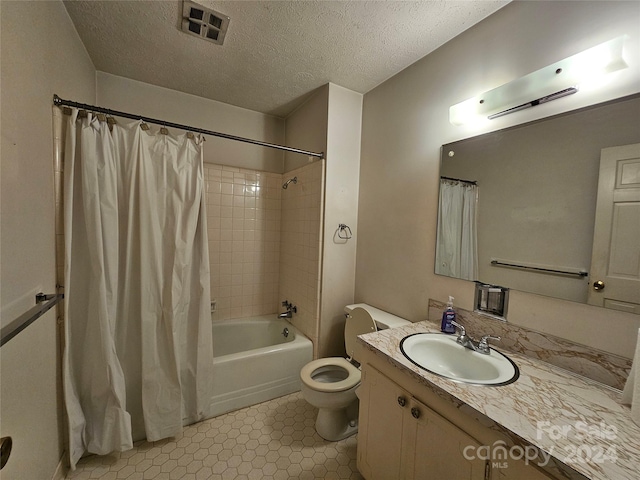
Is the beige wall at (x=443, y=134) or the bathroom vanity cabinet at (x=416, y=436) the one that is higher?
the beige wall at (x=443, y=134)

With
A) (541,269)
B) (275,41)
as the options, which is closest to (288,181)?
(275,41)

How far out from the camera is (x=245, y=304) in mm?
2576

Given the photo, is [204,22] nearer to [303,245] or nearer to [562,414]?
[303,245]

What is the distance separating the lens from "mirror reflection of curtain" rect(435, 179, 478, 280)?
1.36 m

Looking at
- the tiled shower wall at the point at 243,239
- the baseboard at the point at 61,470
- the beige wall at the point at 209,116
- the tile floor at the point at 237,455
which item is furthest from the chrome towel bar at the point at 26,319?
the beige wall at the point at 209,116

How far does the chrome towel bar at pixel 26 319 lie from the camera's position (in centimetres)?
77

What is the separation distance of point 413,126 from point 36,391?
2.41m

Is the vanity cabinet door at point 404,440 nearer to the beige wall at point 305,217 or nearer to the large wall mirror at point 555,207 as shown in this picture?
the large wall mirror at point 555,207

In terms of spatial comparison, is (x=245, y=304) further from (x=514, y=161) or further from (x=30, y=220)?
(x=514, y=161)

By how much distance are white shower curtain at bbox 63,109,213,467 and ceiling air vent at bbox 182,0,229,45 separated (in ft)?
2.11

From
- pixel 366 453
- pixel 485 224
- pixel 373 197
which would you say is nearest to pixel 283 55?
pixel 373 197

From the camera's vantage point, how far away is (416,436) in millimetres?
958

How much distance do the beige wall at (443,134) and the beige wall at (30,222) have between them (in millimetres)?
1877

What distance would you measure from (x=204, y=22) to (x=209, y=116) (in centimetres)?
102
